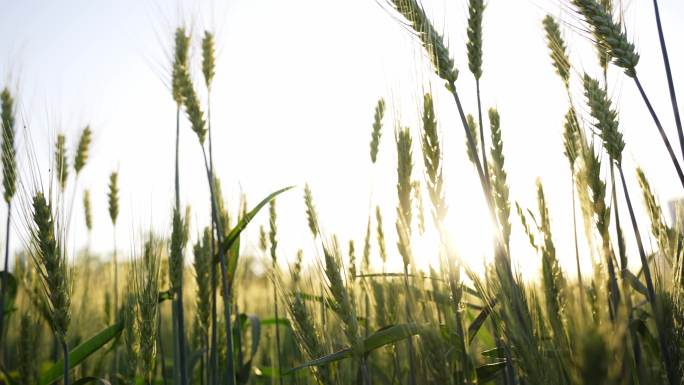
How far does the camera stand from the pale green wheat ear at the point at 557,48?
2248 millimetres

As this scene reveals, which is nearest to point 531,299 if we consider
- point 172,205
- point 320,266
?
point 320,266

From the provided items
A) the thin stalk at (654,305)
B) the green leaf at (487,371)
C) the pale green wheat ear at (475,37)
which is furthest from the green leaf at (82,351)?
the thin stalk at (654,305)

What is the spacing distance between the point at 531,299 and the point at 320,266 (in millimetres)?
689

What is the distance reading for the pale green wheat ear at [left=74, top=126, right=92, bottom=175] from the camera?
11.6 ft

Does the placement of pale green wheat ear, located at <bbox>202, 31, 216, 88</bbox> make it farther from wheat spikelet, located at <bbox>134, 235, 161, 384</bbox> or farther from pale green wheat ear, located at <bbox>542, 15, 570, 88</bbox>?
pale green wheat ear, located at <bbox>542, 15, 570, 88</bbox>

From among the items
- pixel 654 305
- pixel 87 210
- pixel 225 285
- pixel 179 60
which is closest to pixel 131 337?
pixel 225 285

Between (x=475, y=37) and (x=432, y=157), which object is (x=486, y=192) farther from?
(x=475, y=37)

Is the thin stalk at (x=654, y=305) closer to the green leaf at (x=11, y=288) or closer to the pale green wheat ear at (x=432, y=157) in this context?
the pale green wheat ear at (x=432, y=157)

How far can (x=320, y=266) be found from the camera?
1.76 m

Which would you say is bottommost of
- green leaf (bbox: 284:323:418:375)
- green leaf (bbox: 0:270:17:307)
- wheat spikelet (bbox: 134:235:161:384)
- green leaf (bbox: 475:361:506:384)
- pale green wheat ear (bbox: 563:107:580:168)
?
green leaf (bbox: 475:361:506:384)

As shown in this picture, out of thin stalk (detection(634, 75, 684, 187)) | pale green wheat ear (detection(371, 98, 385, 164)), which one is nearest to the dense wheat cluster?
thin stalk (detection(634, 75, 684, 187))

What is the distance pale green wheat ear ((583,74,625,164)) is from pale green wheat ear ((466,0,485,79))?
0.40 metres

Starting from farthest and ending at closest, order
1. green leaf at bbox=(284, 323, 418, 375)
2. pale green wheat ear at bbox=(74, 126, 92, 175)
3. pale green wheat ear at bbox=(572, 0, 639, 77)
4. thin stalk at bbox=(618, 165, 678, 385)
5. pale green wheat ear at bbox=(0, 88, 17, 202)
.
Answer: pale green wheat ear at bbox=(74, 126, 92, 175) < pale green wheat ear at bbox=(0, 88, 17, 202) < pale green wheat ear at bbox=(572, 0, 639, 77) < green leaf at bbox=(284, 323, 418, 375) < thin stalk at bbox=(618, 165, 678, 385)

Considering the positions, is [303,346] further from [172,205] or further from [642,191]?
[642,191]
